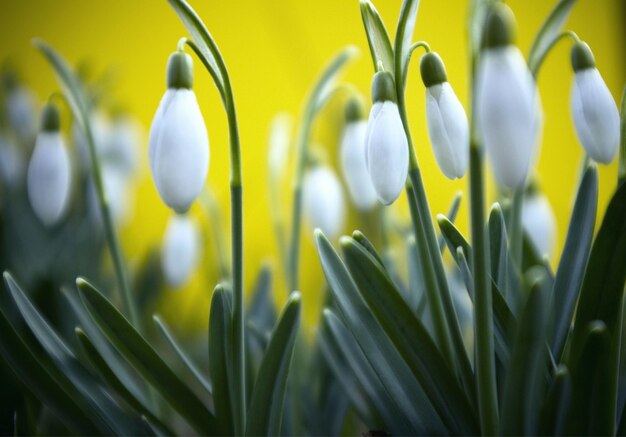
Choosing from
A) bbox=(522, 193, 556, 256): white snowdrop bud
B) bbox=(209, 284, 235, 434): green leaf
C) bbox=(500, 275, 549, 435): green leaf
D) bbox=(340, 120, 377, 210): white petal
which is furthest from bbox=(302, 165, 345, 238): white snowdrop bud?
bbox=(500, 275, 549, 435): green leaf

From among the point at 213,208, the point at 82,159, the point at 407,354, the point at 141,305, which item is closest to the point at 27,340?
the point at 407,354

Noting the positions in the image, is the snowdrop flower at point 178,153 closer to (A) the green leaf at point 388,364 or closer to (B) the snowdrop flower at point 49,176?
(A) the green leaf at point 388,364

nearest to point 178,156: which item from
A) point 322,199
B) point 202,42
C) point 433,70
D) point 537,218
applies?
point 202,42

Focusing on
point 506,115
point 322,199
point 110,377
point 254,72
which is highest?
point 254,72

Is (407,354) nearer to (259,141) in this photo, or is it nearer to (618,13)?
(618,13)

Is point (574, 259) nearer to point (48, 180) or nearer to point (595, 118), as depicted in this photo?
point (595, 118)

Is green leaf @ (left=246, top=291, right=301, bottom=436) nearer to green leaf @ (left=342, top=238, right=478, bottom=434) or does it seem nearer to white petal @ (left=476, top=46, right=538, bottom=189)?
green leaf @ (left=342, top=238, right=478, bottom=434)
